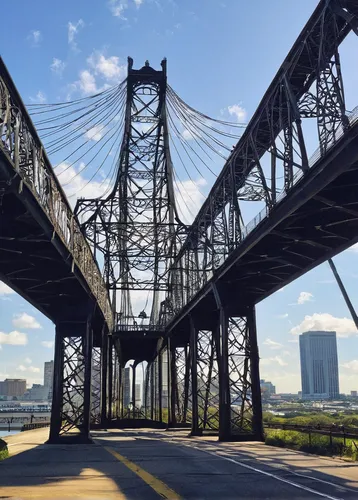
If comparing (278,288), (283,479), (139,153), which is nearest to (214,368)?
(278,288)

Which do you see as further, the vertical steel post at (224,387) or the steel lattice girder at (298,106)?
the vertical steel post at (224,387)

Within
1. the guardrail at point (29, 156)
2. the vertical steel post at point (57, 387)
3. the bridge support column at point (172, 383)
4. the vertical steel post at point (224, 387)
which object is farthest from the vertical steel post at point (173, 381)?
the guardrail at point (29, 156)

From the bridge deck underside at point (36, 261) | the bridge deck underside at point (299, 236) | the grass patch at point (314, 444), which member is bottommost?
the grass patch at point (314, 444)

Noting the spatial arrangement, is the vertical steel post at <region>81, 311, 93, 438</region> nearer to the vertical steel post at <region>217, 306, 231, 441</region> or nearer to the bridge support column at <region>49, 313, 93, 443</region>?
the bridge support column at <region>49, 313, 93, 443</region>

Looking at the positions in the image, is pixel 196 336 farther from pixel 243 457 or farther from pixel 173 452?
pixel 243 457

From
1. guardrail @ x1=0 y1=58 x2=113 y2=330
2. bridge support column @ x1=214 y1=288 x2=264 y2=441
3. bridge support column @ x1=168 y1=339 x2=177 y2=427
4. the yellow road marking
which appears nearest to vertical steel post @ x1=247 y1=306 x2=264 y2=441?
bridge support column @ x1=214 y1=288 x2=264 y2=441

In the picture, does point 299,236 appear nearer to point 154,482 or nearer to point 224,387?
point 224,387

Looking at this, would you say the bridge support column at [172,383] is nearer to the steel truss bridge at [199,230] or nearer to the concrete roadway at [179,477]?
the steel truss bridge at [199,230]
